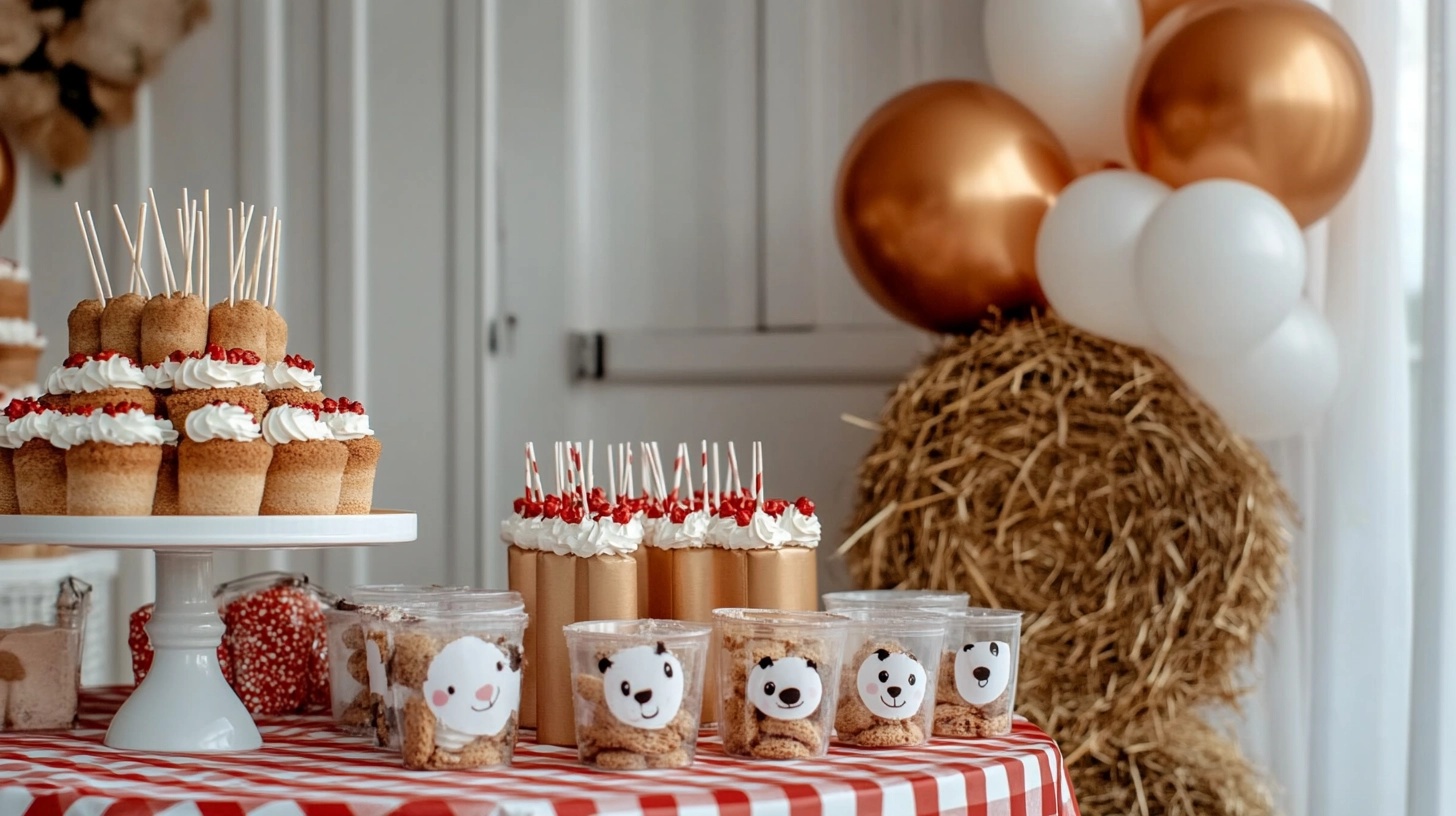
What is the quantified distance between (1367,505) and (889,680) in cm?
106

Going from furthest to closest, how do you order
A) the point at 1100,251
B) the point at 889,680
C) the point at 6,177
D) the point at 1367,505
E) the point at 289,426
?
the point at 6,177
the point at 1367,505
the point at 1100,251
the point at 289,426
the point at 889,680

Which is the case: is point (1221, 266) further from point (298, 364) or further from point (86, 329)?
point (86, 329)

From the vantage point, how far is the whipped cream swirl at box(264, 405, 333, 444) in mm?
1360

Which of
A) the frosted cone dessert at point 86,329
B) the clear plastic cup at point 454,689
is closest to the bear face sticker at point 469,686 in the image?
the clear plastic cup at point 454,689

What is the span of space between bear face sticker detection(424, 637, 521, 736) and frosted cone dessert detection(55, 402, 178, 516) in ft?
1.19

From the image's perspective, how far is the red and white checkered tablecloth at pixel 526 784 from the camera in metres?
1.05

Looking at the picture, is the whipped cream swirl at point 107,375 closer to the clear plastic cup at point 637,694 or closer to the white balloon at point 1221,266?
the clear plastic cup at point 637,694

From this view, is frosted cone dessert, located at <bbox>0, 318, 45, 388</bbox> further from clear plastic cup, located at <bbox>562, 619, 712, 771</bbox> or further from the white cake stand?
clear plastic cup, located at <bbox>562, 619, 712, 771</bbox>

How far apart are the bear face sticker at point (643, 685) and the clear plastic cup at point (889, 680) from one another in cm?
17

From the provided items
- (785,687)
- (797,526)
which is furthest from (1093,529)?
(785,687)

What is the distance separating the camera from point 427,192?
2.87 m

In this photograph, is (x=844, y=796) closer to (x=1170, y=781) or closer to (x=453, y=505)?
(x=1170, y=781)

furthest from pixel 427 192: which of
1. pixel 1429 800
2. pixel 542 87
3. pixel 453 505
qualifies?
pixel 1429 800

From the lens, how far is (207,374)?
1344 mm
